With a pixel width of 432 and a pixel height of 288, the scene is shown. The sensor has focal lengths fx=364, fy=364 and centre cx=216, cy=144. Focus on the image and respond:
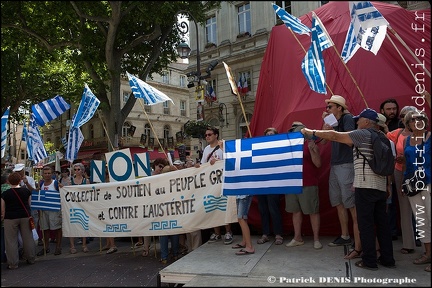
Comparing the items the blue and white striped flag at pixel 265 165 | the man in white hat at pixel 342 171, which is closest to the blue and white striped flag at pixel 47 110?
the blue and white striped flag at pixel 265 165

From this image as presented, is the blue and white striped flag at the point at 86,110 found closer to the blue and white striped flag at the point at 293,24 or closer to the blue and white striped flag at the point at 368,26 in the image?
the blue and white striped flag at the point at 293,24

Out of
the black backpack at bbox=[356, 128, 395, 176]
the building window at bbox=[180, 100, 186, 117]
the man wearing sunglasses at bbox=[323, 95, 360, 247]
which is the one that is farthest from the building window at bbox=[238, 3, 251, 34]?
the building window at bbox=[180, 100, 186, 117]

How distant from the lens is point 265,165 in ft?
18.6

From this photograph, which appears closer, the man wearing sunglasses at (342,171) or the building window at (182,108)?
the man wearing sunglasses at (342,171)

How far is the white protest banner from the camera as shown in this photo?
646 cm

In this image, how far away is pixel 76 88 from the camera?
20125mm

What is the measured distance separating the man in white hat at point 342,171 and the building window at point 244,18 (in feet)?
56.0

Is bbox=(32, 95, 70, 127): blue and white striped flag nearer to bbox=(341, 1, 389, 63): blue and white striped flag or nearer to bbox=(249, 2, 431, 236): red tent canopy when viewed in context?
bbox=(249, 2, 431, 236): red tent canopy

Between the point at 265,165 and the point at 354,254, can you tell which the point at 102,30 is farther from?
the point at 354,254

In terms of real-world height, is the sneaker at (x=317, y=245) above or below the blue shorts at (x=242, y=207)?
below

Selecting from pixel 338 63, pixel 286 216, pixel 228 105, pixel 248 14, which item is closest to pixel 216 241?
pixel 286 216

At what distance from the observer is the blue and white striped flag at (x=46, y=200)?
26.4 ft

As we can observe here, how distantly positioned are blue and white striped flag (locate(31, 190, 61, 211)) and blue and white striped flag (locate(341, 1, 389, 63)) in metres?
6.92

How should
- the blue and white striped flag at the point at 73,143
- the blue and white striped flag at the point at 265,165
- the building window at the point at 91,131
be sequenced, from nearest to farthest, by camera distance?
the blue and white striped flag at the point at 265,165, the blue and white striped flag at the point at 73,143, the building window at the point at 91,131
